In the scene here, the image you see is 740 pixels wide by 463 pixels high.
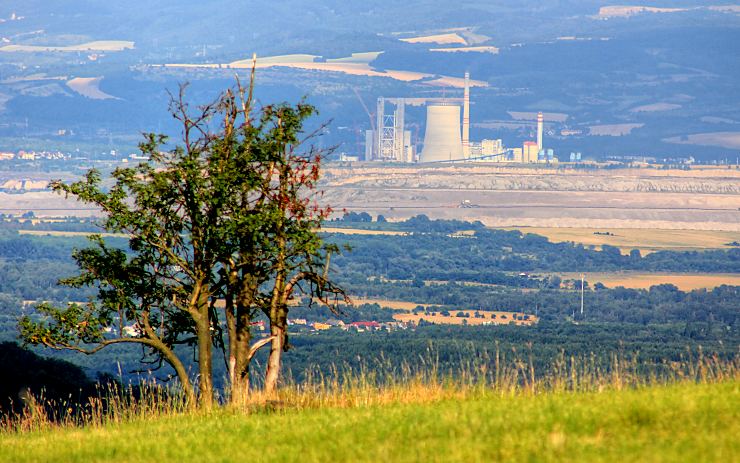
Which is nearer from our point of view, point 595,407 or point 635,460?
point 635,460

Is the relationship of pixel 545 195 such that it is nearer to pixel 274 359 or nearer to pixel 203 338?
pixel 203 338

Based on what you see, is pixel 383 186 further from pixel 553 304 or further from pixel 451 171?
pixel 553 304

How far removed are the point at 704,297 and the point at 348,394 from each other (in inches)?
3902

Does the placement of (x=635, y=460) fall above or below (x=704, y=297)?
above

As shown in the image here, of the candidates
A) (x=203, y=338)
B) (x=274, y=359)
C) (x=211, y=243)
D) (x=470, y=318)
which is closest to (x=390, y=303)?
(x=470, y=318)

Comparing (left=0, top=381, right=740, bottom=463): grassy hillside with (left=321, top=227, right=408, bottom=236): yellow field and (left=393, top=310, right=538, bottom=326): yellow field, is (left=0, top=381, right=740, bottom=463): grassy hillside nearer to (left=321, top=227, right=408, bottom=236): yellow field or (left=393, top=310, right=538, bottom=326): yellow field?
Result: (left=393, top=310, right=538, bottom=326): yellow field

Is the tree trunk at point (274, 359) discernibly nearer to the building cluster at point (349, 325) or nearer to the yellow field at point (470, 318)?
the building cluster at point (349, 325)

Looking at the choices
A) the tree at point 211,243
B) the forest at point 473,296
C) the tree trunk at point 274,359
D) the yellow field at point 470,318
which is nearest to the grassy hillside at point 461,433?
the tree trunk at point 274,359

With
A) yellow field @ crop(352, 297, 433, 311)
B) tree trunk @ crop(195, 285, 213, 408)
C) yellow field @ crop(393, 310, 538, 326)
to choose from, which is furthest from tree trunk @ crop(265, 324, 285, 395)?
yellow field @ crop(352, 297, 433, 311)

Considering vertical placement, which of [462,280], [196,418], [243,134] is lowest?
[462,280]

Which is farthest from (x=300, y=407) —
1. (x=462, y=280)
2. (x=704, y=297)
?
(x=462, y=280)

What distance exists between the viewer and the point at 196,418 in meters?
16.2

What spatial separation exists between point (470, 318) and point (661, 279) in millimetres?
29743

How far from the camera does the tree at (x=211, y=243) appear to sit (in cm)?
1983
